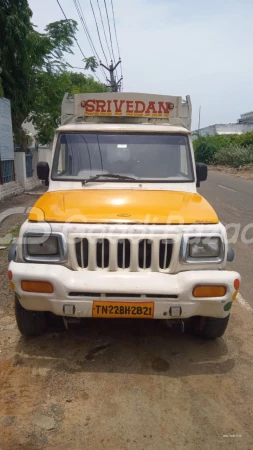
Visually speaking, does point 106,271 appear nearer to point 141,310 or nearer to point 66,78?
point 141,310

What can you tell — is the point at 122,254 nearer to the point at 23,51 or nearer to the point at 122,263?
the point at 122,263

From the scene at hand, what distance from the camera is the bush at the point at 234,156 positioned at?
33.5 meters

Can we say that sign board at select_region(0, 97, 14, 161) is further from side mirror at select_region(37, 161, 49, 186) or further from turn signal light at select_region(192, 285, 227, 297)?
turn signal light at select_region(192, 285, 227, 297)

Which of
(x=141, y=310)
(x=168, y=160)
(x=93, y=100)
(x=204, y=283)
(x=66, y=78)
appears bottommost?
(x=141, y=310)

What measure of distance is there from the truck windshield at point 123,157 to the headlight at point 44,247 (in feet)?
4.37

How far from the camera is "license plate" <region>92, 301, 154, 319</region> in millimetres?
3107

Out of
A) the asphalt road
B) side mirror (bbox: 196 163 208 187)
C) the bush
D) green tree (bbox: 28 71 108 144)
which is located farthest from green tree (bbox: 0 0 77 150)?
the bush

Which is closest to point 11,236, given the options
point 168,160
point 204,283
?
point 168,160

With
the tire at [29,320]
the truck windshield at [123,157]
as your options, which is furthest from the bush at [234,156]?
the tire at [29,320]

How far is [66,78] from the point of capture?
17781mm

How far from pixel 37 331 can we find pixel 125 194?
5.08 ft

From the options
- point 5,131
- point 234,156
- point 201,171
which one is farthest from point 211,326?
point 234,156

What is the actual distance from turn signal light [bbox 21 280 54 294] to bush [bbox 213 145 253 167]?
3214 cm

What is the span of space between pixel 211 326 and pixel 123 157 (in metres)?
2.09
